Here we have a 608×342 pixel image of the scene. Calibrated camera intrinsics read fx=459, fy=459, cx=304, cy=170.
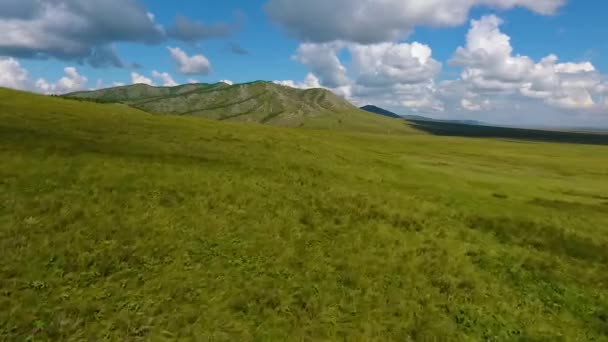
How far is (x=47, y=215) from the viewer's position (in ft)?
80.2

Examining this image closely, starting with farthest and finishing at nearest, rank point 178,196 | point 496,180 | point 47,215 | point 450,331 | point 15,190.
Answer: point 496,180 → point 178,196 → point 15,190 → point 47,215 → point 450,331

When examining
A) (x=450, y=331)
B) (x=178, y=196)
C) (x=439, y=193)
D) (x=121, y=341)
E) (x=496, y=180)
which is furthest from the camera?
(x=496, y=180)

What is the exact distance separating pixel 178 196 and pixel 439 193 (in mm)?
25403

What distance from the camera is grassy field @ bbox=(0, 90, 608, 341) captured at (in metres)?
18.0

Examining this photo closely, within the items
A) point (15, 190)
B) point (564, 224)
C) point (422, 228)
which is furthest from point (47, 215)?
point (564, 224)

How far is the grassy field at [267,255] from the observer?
59.2ft

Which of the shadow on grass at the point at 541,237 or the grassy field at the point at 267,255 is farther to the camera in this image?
the shadow on grass at the point at 541,237

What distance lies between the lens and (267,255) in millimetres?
24188

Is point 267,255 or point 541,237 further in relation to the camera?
point 541,237

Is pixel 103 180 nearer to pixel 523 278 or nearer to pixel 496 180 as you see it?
pixel 523 278

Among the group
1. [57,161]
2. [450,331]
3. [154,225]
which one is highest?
[57,161]

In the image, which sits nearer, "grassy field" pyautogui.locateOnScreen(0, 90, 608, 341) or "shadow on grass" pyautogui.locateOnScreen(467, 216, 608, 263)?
"grassy field" pyautogui.locateOnScreen(0, 90, 608, 341)

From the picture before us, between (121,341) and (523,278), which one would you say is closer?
(121,341)

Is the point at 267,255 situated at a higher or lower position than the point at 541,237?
higher
